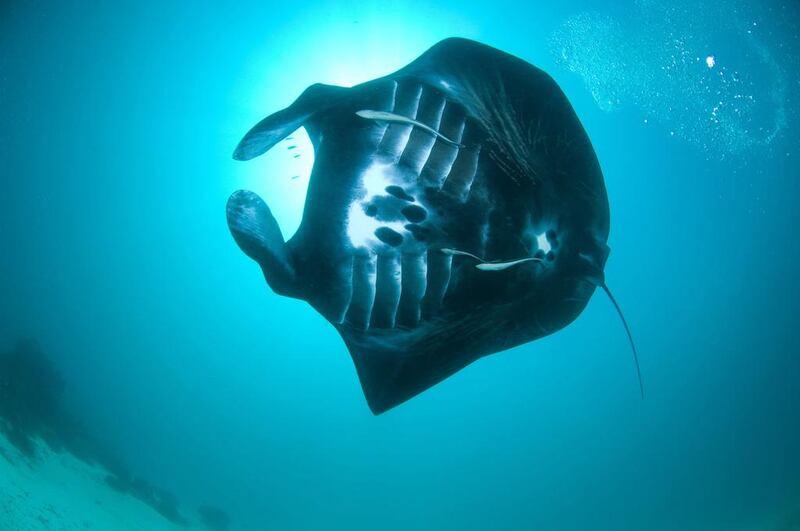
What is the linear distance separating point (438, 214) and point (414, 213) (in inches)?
5.0

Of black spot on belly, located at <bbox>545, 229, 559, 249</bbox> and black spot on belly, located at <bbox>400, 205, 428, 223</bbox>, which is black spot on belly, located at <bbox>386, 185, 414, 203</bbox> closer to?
black spot on belly, located at <bbox>400, 205, 428, 223</bbox>

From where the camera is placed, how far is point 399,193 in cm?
194

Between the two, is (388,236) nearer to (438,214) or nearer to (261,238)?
(438,214)

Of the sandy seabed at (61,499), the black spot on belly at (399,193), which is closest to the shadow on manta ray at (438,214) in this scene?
the black spot on belly at (399,193)

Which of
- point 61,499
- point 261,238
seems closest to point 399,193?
point 261,238

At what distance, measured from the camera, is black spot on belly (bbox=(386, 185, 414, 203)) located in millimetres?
1937

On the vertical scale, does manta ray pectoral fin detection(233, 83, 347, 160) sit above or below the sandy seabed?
above

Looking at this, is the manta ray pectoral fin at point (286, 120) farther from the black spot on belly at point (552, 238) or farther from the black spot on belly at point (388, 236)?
the black spot on belly at point (552, 238)

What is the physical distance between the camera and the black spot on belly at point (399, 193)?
1.94 metres

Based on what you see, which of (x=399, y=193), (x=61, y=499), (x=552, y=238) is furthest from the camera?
(x=61, y=499)

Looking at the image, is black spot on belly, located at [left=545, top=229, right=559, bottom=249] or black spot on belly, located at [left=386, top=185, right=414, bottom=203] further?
black spot on belly, located at [left=386, top=185, right=414, bottom=203]

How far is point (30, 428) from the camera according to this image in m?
19.1

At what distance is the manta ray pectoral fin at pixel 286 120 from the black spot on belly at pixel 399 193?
1.70 ft

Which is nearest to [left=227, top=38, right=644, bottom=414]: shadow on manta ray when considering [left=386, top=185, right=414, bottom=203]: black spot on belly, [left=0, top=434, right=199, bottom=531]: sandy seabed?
[left=386, top=185, right=414, bottom=203]: black spot on belly
